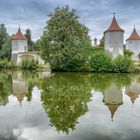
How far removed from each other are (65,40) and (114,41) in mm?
12024

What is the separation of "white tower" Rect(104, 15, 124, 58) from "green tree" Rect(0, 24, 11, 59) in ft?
77.9

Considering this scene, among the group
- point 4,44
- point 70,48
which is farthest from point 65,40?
point 4,44

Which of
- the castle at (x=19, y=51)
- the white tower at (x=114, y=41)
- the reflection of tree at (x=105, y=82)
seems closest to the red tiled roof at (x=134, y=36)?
the white tower at (x=114, y=41)

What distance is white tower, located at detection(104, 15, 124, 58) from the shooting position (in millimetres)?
48875

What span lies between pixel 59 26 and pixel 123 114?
Answer: 31768 mm

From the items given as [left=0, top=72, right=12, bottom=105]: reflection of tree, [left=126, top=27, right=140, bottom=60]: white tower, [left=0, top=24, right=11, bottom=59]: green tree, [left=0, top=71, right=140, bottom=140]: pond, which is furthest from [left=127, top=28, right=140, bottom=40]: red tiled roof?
[left=0, top=71, right=140, bottom=140]: pond

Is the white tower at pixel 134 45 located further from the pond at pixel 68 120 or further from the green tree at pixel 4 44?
the pond at pixel 68 120

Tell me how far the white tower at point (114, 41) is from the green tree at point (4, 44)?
23.7 meters

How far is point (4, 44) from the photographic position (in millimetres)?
63469

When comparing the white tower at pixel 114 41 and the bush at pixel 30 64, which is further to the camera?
the bush at pixel 30 64

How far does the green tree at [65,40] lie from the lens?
129 feet

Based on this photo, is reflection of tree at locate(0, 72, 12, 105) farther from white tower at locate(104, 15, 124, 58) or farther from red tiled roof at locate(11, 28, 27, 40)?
red tiled roof at locate(11, 28, 27, 40)

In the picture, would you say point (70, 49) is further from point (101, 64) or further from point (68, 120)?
point (68, 120)

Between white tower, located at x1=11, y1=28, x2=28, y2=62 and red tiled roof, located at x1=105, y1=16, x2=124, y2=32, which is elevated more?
red tiled roof, located at x1=105, y1=16, x2=124, y2=32
